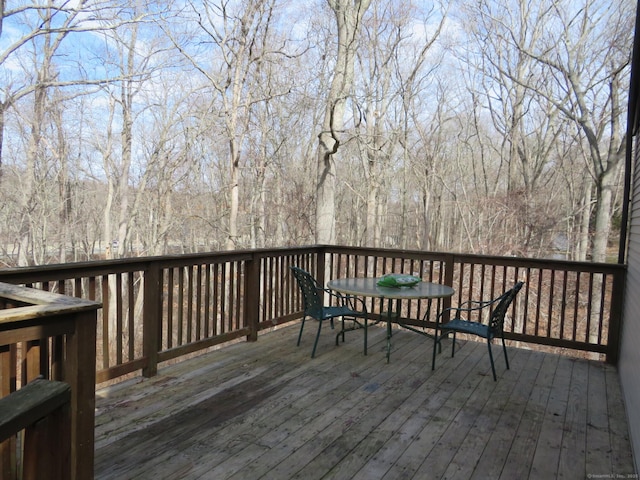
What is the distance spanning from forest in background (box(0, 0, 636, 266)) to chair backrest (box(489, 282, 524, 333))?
448 centimetres

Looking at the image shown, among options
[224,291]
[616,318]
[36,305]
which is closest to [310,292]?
[224,291]

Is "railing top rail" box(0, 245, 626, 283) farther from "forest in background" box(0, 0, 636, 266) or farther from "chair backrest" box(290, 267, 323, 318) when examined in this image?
"forest in background" box(0, 0, 636, 266)

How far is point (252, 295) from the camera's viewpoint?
420cm

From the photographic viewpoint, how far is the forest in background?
8508 mm

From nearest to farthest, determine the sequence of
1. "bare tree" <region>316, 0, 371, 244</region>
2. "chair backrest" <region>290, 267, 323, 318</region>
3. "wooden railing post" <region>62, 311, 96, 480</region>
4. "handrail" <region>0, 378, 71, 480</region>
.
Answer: "handrail" <region>0, 378, 71, 480</region>
"wooden railing post" <region>62, 311, 96, 480</region>
"chair backrest" <region>290, 267, 323, 318</region>
"bare tree" <region>316, 0, 371, 244</region>

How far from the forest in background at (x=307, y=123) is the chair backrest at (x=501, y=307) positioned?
448cm

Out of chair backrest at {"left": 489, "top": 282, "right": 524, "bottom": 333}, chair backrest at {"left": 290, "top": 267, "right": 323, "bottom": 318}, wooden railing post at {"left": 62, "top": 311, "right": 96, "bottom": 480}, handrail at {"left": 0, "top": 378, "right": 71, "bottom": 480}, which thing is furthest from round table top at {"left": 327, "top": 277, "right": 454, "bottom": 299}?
handrail at {"left": 0, "top": 378, "right": 71, "bottom": 480}

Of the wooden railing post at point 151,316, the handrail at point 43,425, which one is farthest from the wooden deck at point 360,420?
the handrail at point 43,425

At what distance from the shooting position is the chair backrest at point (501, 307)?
3.21m

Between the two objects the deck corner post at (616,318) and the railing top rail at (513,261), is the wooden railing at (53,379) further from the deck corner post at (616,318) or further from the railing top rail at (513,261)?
the deck corner post at (616,318)

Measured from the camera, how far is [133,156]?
466 inches

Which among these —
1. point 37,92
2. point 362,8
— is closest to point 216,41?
point 362,8

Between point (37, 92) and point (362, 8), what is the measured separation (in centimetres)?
760

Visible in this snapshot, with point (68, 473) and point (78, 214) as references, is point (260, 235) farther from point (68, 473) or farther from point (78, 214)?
point (68, 473)
